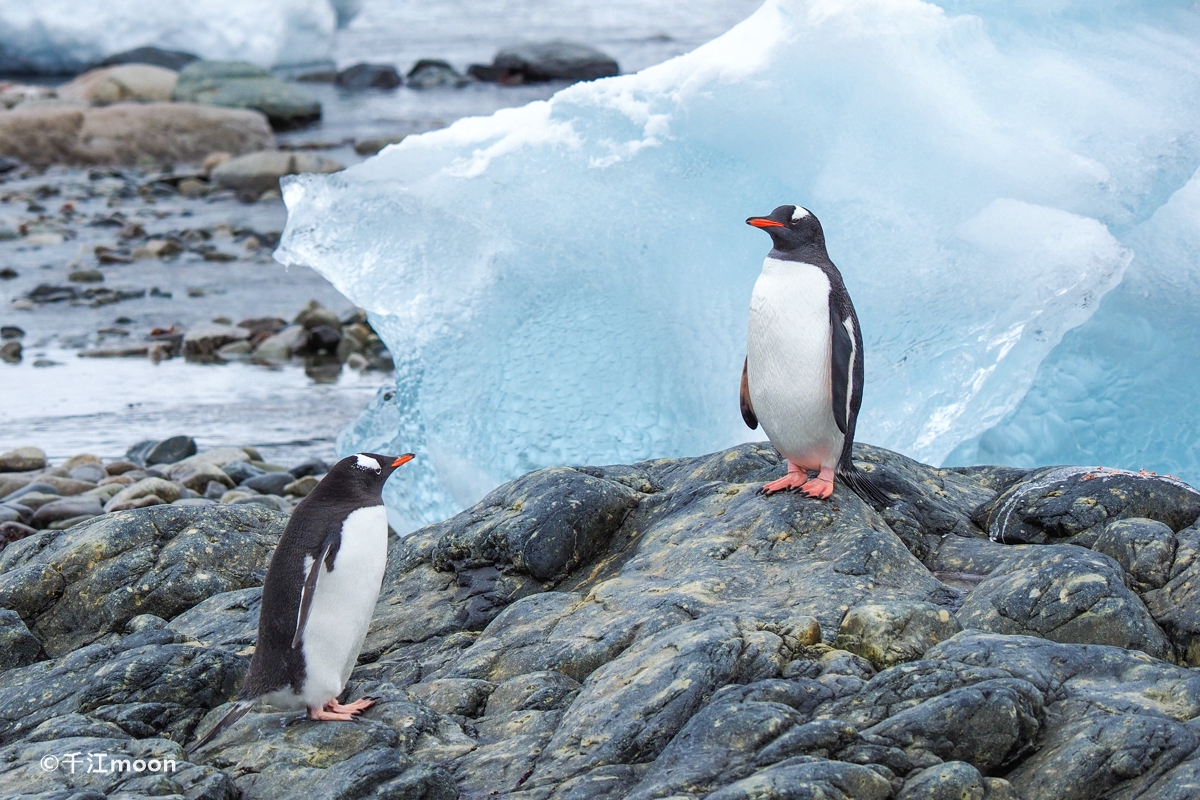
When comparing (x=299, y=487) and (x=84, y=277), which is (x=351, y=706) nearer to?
(x=299, y=487)

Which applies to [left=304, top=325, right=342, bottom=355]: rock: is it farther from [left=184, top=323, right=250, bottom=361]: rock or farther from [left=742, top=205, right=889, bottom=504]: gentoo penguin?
[left=742, top=205, right=889, bottom=504]: gentoo penguin

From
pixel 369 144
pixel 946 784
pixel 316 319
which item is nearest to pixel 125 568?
pixel 946 784

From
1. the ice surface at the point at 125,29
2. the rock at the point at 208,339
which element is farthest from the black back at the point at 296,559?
the ice surface at the point at 125,29

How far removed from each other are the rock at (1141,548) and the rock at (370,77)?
2755cm

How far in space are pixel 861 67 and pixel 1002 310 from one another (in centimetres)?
154

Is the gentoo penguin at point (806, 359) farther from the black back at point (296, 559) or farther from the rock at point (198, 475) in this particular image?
the rock at point (198, 475)

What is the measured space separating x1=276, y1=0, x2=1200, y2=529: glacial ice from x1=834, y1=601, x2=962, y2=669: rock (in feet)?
8.60

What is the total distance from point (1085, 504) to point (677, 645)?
171 centimetres

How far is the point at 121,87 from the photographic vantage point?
77.2ft

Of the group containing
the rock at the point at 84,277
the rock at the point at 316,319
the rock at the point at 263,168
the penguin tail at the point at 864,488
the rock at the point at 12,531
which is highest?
the penguin tail at the point at 864,488

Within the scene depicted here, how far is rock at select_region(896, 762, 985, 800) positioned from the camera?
2.66 metres

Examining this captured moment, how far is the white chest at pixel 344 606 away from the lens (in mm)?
3488

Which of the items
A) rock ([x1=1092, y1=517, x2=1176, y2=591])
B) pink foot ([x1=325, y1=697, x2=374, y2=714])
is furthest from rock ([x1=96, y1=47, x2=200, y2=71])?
rock ([x1=1092, y1=517, x2=1176, y2=591])

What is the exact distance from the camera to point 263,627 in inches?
143
